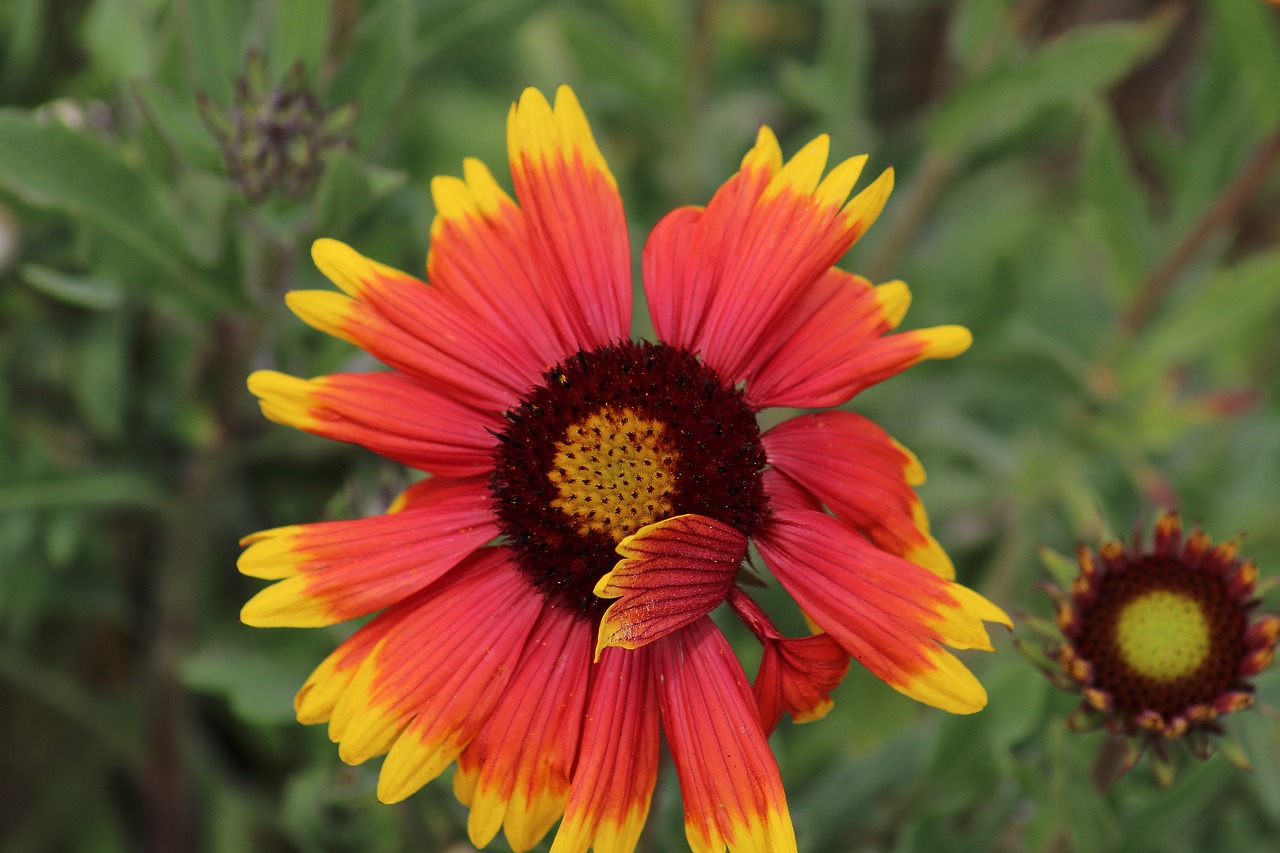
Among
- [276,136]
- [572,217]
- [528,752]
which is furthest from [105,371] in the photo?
[528,752]

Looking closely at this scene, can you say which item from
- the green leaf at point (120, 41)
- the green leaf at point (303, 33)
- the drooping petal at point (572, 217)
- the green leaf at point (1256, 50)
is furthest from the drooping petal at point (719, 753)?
the green leaf at point (1256, 50)

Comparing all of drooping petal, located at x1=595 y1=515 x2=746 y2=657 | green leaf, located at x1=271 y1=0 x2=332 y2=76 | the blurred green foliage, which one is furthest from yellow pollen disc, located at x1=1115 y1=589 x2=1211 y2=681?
green leaf, located at x1=271 y1=0 x2=332 y2=76

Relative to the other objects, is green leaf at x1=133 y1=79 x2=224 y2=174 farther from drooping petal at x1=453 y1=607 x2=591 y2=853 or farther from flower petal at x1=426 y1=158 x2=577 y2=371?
drooping petal at x1=453 y1=607 x2=591 y2=853

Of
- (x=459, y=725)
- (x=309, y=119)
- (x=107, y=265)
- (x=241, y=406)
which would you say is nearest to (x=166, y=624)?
(x=241, y=406)

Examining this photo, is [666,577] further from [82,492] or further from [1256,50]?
[1256,50]

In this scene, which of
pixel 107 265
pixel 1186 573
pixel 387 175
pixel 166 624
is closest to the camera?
pixel 1186 573

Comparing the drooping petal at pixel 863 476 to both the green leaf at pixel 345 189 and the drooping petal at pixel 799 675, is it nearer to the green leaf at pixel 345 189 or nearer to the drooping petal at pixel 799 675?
the drooping petal at pixel 799 675

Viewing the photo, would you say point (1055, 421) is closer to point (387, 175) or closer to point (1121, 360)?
point (1121, 360)
